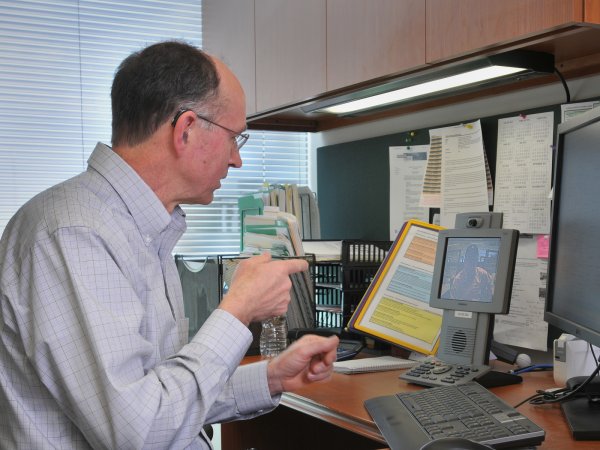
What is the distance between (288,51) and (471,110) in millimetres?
602

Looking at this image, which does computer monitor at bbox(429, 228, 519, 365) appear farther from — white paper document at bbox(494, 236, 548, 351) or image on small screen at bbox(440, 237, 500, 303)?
white paper document at bbox(494, 236, 548, 351)

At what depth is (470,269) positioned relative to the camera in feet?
5.39

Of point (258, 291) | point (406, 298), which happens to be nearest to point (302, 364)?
point (258, 291)

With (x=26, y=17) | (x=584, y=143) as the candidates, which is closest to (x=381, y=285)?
(x=584, y=143)

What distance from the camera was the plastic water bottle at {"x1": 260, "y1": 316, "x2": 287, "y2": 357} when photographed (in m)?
2.09

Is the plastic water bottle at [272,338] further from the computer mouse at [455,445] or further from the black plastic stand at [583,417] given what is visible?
the computer mouse at [455,445]

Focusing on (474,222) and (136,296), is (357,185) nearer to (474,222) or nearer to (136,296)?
(474,222)

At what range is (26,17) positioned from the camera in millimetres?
2801

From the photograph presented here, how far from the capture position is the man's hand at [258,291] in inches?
47.5

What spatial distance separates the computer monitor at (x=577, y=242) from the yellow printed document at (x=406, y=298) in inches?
15.3

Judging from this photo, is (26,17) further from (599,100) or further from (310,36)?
(599,100)

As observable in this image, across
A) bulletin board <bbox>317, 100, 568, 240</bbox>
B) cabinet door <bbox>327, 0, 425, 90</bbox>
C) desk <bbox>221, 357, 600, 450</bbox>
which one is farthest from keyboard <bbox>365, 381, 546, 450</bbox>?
bulletin board <bbox>317, 100, 568, 240</bbox>

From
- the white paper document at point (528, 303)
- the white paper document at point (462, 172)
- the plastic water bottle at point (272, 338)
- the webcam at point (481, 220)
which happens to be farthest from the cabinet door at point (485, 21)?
the plastic water bottle at point (272, 338)

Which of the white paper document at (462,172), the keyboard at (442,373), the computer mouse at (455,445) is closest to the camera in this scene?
the computer mouse at (455,445)
